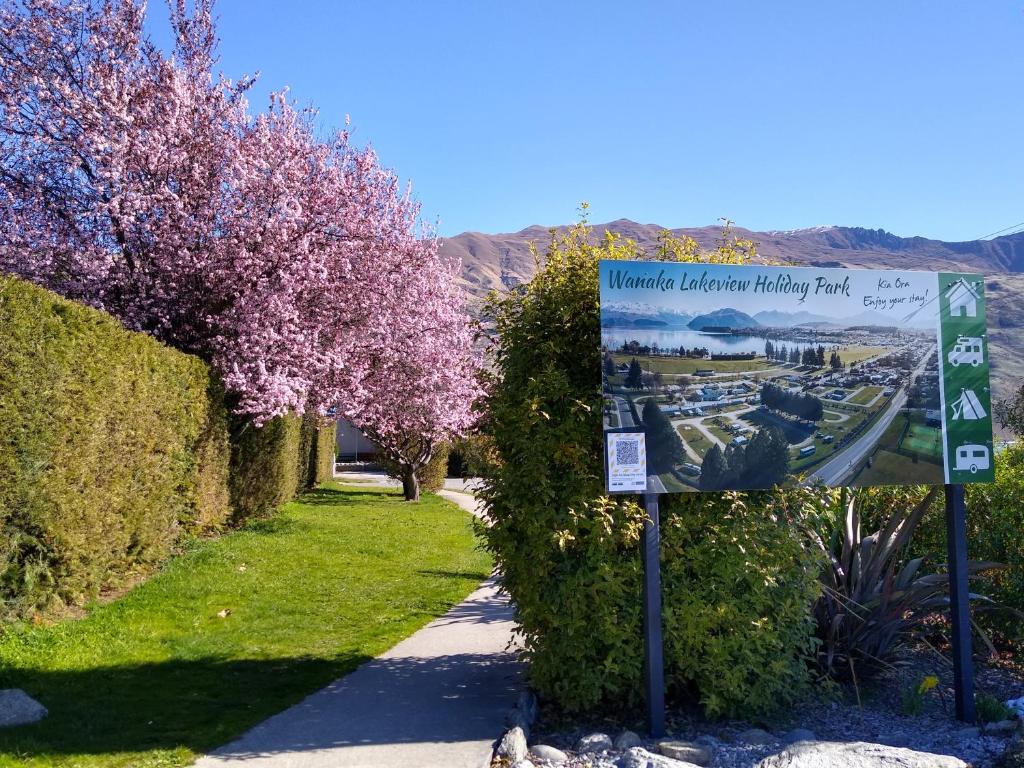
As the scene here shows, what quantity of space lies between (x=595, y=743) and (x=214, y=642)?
4.06 meters

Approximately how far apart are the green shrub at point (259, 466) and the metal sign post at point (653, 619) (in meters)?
10.5

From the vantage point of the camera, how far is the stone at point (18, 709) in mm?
5234

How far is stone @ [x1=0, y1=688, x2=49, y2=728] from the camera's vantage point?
5234 mm

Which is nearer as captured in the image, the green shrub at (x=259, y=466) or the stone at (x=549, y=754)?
the stone at (x=549, y=754)

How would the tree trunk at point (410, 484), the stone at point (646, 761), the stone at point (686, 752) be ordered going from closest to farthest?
the stone at point (646, 761), the stone at point (686, 752), the tree trunk at point (410, 484)

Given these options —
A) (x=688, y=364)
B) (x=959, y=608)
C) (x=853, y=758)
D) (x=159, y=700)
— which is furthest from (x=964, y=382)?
(x=159, y=700)

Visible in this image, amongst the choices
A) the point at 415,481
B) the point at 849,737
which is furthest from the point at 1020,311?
the point at 849,737

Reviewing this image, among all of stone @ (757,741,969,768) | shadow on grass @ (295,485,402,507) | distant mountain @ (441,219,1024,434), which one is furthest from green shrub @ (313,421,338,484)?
distant mountain @ (441,219,1024,434)

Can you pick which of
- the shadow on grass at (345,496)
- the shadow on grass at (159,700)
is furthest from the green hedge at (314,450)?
the shadow on grass at (159,700)

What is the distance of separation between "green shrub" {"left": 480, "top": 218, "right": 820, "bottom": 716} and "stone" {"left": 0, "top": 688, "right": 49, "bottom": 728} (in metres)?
3.05

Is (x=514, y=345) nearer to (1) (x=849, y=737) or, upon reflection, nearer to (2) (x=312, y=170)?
(1) (x=849, y=737)

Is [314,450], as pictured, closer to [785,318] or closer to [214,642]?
[214,642]

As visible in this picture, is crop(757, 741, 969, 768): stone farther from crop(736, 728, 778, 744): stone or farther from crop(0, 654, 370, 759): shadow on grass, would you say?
crop(0, 654, 370, 759): shadow on grass

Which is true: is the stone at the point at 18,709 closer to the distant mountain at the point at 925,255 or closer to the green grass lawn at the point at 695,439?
the green grass lawn at the point at 695,439
